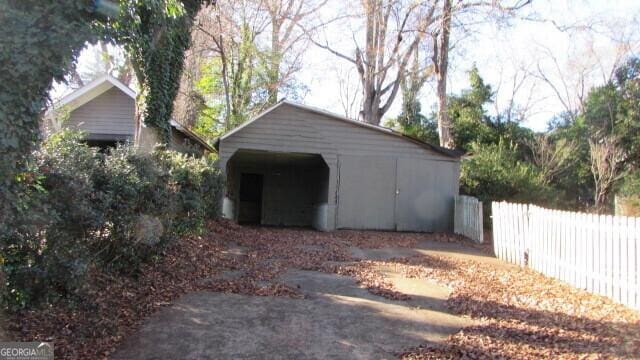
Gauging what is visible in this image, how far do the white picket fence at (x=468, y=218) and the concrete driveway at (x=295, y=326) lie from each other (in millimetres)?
7096

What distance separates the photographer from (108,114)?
15.9 m

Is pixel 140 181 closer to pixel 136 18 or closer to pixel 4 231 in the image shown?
pixel 136 18

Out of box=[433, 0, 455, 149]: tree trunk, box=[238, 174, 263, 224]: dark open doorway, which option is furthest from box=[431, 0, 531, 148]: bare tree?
box=[238, 174, 263, 224]: dark open doorway

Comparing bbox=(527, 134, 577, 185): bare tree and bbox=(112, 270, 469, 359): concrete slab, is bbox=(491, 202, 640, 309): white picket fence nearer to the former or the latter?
bbox=(112, 270, 469, 359): concrete slab

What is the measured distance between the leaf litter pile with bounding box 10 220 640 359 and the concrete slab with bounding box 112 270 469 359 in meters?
0.24

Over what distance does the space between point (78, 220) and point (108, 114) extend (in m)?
12.7

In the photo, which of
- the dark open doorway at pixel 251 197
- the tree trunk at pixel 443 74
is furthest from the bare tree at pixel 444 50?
the dark open doorway at pixel 251 197

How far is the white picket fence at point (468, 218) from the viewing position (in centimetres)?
1329

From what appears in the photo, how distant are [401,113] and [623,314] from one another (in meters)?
22.8

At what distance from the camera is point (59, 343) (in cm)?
394

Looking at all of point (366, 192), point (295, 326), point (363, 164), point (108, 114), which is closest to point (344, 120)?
point (363, 164)

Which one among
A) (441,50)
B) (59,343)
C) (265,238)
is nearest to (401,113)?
(441,50)

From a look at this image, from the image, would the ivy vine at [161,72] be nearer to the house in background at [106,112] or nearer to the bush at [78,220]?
the bush at [78,220]

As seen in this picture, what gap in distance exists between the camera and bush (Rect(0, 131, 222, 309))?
12.6 feet
